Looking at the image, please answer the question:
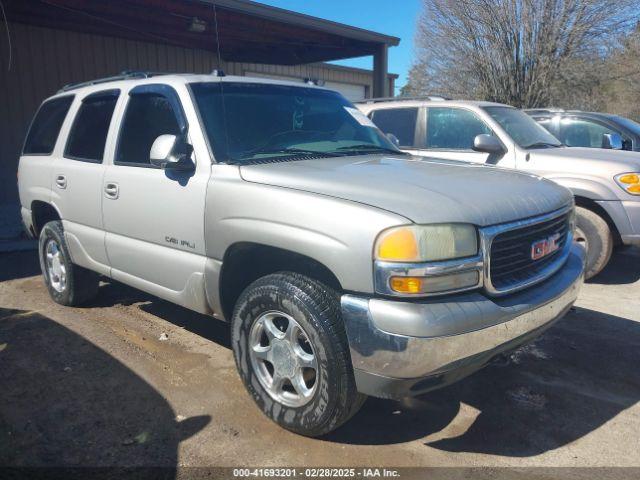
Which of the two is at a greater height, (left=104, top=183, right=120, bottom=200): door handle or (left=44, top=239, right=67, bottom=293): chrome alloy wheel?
(left=104, top=183, right=120, bottom=200): door handle

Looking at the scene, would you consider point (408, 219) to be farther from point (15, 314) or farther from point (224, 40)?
point (224, 40)

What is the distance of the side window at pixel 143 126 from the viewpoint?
395cm

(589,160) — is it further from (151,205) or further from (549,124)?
(151,205)

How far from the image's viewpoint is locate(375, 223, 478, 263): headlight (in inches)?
98.8

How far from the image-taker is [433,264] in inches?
99.1

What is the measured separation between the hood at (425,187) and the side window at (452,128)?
308 centimetres

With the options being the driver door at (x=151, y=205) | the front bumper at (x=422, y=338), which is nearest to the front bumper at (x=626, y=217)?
the front bumper at (x=422, y=338)

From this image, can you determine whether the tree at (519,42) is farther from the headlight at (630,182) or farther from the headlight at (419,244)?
the headlight at (419,244)

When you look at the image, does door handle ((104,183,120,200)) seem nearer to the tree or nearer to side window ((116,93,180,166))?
side window ((116,93,180,166))

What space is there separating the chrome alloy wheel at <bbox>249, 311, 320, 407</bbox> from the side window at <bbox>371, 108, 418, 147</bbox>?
4455 millimetres

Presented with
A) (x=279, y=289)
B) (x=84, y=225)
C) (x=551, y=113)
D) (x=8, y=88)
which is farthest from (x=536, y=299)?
(x=8, y=88)

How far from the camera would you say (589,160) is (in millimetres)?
5918

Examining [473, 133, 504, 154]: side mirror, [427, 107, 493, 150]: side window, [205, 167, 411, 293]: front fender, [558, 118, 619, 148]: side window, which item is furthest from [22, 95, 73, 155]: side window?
[558, 118, 619, 148]: side window

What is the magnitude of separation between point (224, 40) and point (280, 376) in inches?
415
